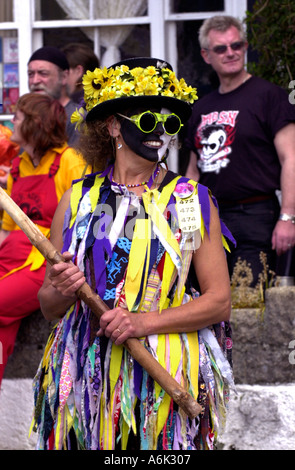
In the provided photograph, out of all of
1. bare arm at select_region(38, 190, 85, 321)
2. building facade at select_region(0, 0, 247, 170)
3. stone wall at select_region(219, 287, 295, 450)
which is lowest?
stone wall at select_region(219, 287, 295, 450)

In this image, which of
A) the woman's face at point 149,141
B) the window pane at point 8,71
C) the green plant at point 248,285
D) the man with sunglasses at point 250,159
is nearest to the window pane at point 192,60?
the man with sunglasses at point 250,159

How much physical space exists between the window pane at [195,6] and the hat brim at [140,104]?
11.4 ft

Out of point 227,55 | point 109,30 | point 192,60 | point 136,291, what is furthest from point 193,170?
point 136,291

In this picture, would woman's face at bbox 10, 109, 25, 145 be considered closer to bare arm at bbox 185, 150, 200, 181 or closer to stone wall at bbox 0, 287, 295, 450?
bare arm at bbox 185, 150, 200, 181


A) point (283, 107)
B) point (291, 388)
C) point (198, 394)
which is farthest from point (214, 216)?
point (283, 107)

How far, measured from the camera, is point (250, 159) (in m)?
5.30

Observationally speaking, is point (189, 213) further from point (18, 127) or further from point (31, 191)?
point (18, 127)

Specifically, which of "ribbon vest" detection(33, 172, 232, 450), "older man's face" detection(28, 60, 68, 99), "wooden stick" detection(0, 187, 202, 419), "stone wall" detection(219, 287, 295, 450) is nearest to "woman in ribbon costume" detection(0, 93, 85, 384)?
"older man's face" detection(28, 60, 68, 99)

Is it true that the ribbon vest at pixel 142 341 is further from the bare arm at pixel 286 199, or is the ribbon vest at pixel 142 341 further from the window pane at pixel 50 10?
the window pane at pixel 50 10

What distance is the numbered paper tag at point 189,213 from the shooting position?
3.15m

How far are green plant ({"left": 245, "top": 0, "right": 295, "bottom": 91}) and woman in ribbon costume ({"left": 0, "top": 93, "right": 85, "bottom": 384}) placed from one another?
1799mm

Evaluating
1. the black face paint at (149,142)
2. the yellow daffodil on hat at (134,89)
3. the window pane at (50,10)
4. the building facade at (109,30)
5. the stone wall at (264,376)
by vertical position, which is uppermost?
the window pane at (50,10)

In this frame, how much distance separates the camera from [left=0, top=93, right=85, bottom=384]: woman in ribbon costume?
4.73 meters

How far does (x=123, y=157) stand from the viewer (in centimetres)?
332
